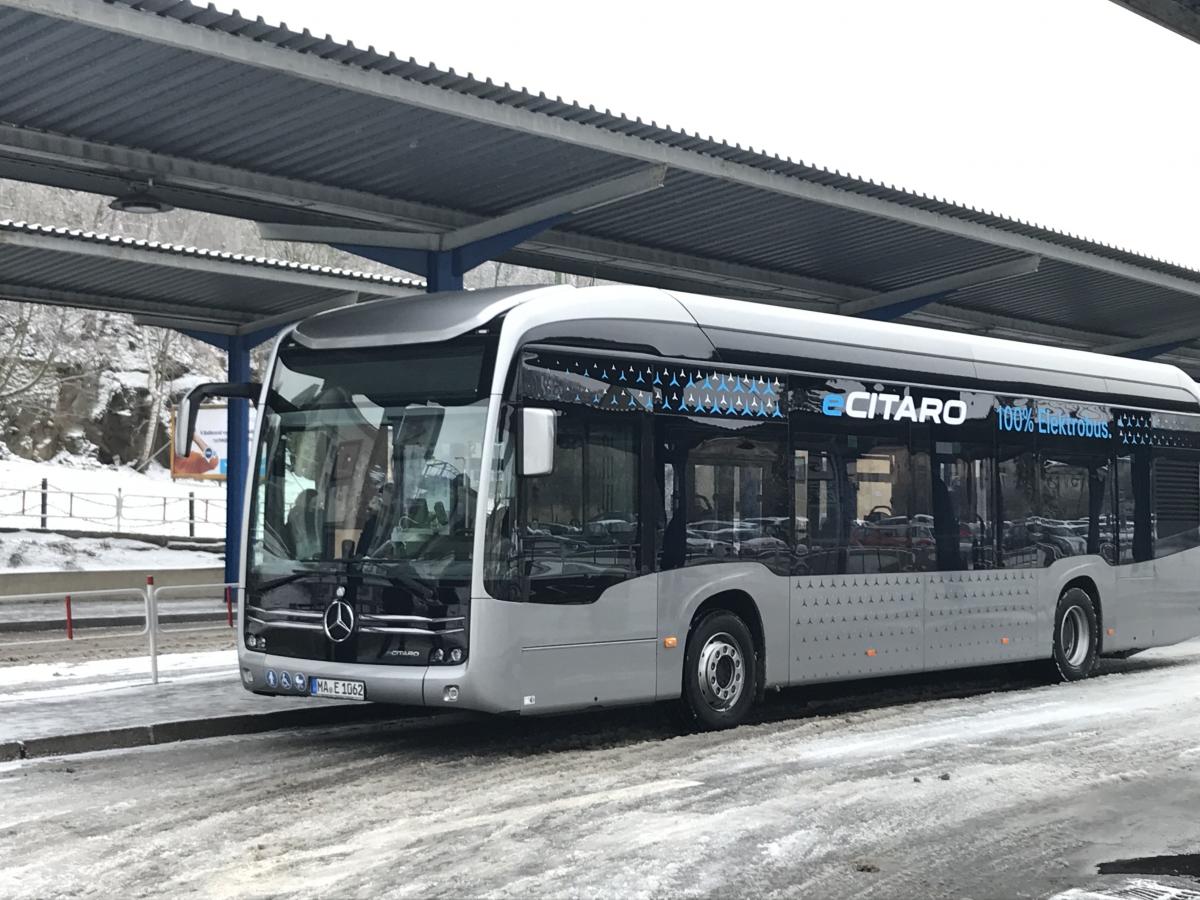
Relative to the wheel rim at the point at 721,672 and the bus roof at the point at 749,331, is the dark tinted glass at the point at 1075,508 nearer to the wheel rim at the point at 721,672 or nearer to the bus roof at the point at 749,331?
the bus roof at the point at 749,331

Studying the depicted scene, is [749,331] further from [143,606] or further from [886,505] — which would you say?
[143,606]

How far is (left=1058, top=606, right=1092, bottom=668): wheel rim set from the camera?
1541cm

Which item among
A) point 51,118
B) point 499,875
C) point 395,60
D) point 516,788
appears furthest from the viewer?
point 51,118

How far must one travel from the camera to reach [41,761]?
1016 centimetres

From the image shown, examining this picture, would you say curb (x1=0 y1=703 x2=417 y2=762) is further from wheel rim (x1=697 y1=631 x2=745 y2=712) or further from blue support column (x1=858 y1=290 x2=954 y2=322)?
blue support column (x1=858 y1=290 x2=954 y2=322)

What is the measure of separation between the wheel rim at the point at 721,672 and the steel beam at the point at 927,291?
10.7m

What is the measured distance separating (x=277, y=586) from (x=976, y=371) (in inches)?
272

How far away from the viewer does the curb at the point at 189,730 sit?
1034 centimetres

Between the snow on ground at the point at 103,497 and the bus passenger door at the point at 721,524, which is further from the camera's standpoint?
the snow on ground at the point at 103,497

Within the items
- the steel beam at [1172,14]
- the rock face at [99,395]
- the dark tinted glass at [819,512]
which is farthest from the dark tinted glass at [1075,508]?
the rock face at [99,395]

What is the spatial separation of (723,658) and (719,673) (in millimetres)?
115

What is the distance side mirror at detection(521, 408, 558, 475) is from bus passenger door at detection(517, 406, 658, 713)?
179 mm

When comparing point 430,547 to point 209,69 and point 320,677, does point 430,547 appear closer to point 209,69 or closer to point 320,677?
point 320,677

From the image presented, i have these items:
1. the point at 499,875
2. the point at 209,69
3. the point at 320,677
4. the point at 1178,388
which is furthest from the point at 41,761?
the point at 1178,388
